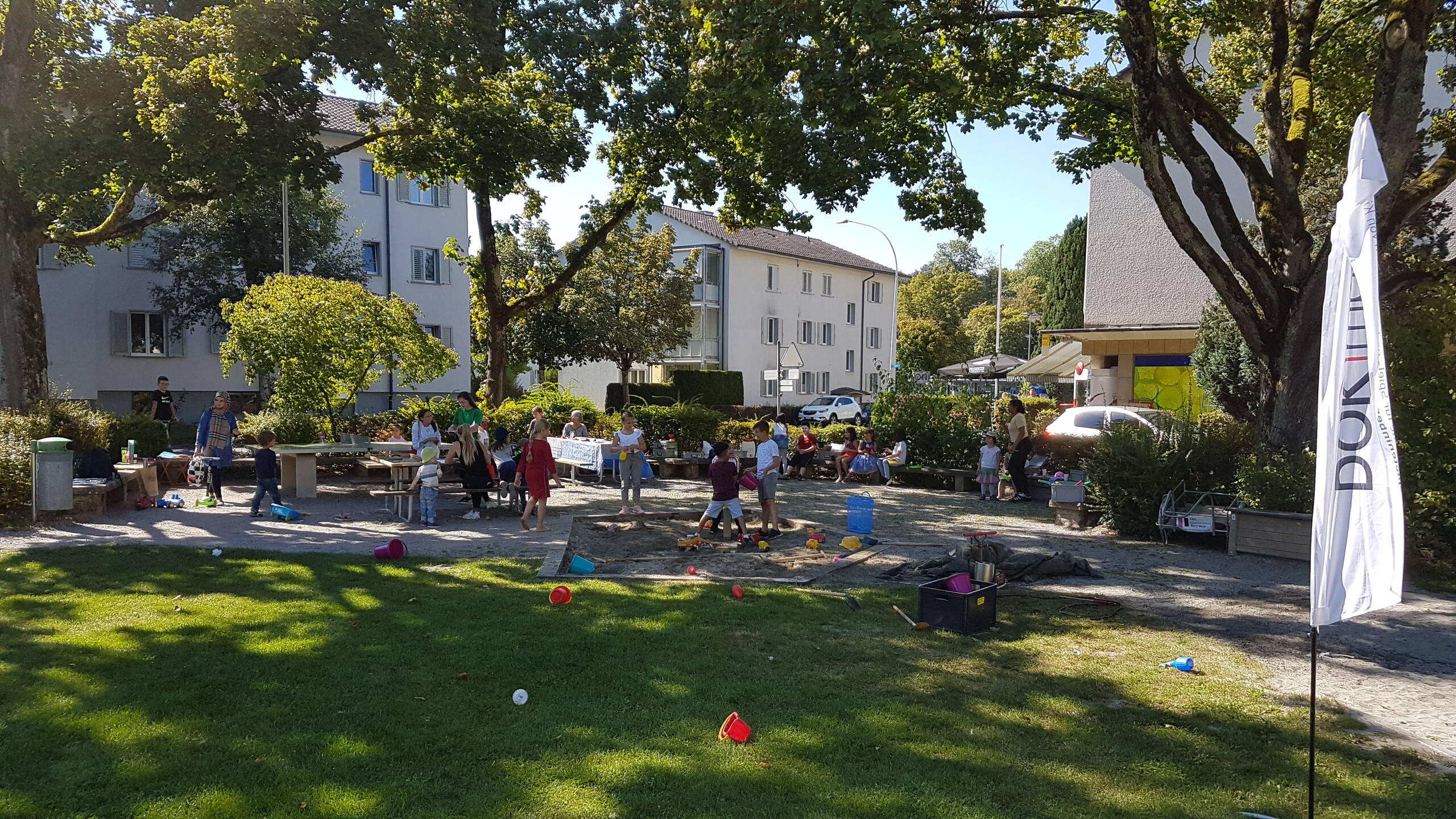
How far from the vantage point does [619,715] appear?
5.23m

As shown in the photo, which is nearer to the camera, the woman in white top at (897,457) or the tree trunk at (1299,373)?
the tree trunk at (1299,373)

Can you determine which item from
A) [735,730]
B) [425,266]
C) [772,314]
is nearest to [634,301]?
[425,266]

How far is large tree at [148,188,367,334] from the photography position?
27.8 m

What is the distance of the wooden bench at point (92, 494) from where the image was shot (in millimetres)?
12148

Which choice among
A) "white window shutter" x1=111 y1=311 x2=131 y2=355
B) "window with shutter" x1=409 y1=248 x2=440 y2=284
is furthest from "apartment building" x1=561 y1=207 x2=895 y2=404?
"white window shutter" x1=111 y1=311 x2=131 y2=355

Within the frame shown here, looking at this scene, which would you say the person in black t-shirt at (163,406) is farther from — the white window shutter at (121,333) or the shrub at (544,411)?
the white window shutter at (121,333)

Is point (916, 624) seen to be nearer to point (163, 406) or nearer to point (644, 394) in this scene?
point (163, 406)

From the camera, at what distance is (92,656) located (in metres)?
6.00

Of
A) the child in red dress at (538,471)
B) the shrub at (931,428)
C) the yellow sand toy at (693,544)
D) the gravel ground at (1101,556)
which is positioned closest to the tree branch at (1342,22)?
the gravel ground at (1101,556)

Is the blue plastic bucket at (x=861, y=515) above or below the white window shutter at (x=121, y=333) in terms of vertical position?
below

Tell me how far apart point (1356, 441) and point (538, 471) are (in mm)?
9792

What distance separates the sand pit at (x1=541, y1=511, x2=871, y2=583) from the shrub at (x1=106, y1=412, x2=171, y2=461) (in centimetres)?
896

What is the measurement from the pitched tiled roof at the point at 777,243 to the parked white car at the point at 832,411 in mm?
8534

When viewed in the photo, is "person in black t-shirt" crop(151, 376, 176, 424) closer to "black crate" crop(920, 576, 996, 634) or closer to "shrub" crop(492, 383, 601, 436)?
"shrub" crop(492, 383, 601, 436)
